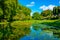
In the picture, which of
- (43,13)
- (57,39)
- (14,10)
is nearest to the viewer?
(57,39)

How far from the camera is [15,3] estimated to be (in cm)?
5656

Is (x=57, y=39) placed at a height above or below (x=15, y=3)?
below

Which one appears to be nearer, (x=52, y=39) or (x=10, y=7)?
(x=52, y=39)

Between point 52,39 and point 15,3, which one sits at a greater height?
point 15,3

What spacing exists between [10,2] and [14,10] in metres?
4.32

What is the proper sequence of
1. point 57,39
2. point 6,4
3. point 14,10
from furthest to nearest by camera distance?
1. point 14,10
2. point 6,4
3. point 57,39

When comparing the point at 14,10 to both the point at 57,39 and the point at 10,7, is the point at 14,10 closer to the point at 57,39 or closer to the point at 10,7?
the point at 10,7

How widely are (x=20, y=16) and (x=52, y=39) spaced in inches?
2319

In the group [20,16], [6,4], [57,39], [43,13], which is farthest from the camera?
[43,13]

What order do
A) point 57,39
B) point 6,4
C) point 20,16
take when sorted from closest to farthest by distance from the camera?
point 57,39 → point 6,4 → point 20,16

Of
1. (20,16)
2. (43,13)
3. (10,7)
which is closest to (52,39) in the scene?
(10,7)

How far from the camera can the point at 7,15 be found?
182 feet

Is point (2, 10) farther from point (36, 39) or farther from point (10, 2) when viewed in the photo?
point (36, 39)

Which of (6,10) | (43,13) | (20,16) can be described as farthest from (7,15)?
(43,13)
